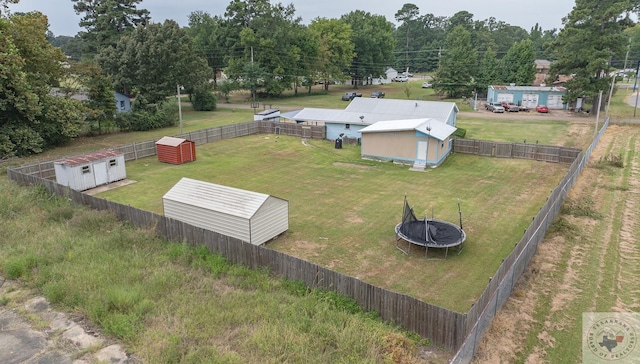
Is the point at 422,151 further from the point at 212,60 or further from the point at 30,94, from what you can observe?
the point at 212,60

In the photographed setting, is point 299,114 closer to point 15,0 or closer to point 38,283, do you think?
point 15,0

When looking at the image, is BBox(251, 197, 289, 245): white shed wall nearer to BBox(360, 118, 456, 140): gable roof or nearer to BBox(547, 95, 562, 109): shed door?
BBox(360, 118, 456, 140): gable roof

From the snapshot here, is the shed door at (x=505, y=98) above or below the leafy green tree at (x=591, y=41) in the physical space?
below

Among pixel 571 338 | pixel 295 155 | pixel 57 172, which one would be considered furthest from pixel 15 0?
pixel 571 338

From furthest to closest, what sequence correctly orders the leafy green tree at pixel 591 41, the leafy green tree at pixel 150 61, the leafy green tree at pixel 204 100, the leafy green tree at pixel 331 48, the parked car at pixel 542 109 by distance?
the leafy green tree at pixel 331 48, the leafy green tree at pixel 204 100, the parked car at pixel 542 109, the leafy green tree at pixel 150 61, the leafy green tree at pixel 591 41

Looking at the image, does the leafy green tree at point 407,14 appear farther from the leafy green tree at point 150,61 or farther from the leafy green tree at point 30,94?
the leafy green tree at point 30,94

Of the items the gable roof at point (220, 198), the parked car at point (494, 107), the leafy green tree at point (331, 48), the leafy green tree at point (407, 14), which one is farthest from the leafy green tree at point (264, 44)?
the leafy green tree at point (407, 14)
